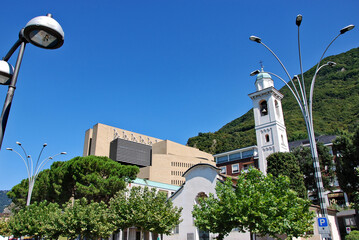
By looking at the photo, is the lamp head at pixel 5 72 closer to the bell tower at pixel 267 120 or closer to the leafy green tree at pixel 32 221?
the leafy green tree at pixel 32 221

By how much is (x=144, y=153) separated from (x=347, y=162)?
66013mm

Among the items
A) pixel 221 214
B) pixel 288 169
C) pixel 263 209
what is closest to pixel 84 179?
pixel 221 214

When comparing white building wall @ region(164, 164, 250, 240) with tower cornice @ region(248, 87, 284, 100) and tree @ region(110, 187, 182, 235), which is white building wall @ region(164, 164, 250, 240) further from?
tower cornice @ region(248, 87, 284, 100)

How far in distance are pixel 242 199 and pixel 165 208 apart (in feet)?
30.6

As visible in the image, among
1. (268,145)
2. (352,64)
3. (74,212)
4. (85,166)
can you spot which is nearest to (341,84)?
(352,64)

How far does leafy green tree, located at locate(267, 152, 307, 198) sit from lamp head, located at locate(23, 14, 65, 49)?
3393 centimetres

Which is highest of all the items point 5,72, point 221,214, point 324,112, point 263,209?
point 324,112

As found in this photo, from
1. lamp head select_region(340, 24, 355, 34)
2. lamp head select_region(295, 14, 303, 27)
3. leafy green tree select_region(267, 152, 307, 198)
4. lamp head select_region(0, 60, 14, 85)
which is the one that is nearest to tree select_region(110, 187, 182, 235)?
leafy green tree select_region(267, 152, 307, 198)

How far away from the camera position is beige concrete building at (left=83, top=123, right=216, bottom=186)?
7988 cm

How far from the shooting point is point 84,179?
3694 centimetres

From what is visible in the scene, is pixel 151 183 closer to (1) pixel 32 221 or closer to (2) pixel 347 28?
(1) pixel 32 221

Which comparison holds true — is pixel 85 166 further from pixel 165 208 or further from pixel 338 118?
pixel 338 118

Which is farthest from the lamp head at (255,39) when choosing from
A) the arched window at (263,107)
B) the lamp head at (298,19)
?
the arched window at (263,107)

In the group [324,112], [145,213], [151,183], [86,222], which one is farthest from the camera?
[324,112]
